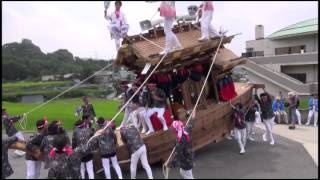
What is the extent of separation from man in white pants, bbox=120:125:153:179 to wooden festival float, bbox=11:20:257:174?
0.58 m

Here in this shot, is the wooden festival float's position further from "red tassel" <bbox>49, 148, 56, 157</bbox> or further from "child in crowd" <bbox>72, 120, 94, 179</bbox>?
"red tassel" <bbox>49, 148, 56, 157</bbox>

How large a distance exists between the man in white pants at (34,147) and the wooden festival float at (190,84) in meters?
0.32

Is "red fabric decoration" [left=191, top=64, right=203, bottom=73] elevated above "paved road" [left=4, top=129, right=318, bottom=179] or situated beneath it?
elevated above

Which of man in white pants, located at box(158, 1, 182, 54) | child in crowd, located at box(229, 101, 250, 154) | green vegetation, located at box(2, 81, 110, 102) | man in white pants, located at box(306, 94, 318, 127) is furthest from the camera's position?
green vegetation, located at box(2, 81, 110, 102)

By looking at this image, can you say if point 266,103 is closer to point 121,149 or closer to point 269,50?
point 121,149

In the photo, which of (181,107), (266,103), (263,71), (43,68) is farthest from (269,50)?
(43,68)

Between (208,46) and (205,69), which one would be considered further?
(205,69)

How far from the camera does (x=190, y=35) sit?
1159 cm

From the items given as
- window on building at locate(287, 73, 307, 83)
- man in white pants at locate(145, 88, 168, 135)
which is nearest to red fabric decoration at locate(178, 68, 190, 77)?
man in white pants at locate(145, 88, 168, 135)

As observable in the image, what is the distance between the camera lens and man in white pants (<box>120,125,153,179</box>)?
837cm

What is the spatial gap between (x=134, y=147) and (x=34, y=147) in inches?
85.7

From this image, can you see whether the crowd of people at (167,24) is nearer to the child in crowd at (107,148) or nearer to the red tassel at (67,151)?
the child in crowd at (107,148)

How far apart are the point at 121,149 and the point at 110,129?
2.49ft

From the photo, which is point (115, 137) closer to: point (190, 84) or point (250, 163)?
point (190, 84)
